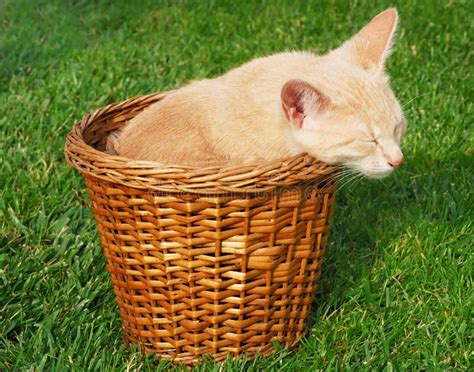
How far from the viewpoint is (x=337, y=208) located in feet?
9.93

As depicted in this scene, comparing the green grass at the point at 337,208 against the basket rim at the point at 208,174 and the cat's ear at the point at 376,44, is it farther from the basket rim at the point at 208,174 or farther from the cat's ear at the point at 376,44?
the cat's ear at the point at 376,44

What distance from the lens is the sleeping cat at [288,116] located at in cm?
203

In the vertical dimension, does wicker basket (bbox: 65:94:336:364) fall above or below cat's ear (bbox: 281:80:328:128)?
below

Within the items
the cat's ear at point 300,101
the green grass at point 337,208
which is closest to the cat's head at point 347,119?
the cat's ear at point 300,101

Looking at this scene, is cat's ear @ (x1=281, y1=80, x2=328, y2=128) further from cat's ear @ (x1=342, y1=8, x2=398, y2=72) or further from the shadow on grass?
the shadow on grass

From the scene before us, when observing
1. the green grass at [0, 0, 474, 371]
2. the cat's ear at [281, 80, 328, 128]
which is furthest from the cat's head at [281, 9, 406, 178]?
the green grass at [0, 0, 474, 371]

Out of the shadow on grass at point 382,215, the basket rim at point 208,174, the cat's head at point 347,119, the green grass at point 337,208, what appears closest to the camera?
the basket rim at point 208,174

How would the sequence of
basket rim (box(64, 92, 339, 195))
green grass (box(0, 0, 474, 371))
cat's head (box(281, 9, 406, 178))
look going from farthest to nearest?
green grass (box(0, 0, 474, 371)) < cat's head (box(281, 9, 406, 178)) < basket rim (box(64, 92, 339, 195))

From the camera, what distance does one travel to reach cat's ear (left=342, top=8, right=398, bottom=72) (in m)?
2.27

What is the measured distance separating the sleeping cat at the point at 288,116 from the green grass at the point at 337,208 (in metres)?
0.55

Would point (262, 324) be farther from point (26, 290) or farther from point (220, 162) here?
point (26, 290)

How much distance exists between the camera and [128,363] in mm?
2180

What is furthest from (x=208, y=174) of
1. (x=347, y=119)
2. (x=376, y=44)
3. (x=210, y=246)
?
(x=376, y=44)

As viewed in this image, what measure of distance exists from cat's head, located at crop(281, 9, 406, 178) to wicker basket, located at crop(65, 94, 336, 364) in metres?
0.07
